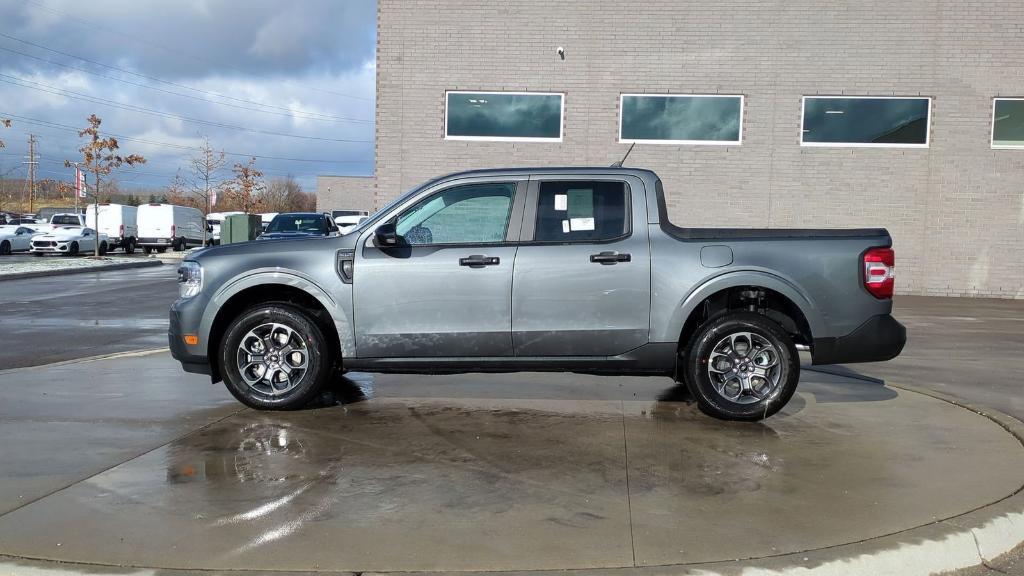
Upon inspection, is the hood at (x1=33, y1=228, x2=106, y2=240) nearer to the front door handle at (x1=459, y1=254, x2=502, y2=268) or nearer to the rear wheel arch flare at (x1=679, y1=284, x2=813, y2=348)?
the front door handle at (x1=459, y1=254, x2=502, y2=268)

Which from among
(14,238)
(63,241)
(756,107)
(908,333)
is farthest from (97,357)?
(14,238)

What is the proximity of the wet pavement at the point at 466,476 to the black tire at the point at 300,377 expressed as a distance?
14cm

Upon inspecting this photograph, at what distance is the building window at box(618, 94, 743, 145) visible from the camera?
19.2 m

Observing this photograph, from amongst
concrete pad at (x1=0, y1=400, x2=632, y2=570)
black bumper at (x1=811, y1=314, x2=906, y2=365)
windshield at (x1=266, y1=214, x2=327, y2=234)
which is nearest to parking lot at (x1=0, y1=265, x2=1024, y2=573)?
concrete pad at (x1=0, y1=400, x2=632, y2=570)

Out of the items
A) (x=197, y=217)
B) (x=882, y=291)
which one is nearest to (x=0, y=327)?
(x=882, y=291)

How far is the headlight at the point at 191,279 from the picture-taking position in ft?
21.9

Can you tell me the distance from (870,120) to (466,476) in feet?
54.6

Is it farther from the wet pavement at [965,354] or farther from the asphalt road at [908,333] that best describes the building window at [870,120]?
the wet pavement at [965,354]

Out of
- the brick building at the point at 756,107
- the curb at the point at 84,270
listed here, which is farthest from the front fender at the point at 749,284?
the curb at the point at 84,270

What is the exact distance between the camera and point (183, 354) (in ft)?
21.9

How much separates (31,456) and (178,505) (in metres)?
1.50

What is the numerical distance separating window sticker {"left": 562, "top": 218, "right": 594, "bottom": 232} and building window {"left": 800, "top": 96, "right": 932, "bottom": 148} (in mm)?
13799

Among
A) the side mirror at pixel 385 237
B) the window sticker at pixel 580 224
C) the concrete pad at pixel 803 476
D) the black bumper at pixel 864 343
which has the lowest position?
the concrete pad at pixel 803 476

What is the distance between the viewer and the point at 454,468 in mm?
5230
